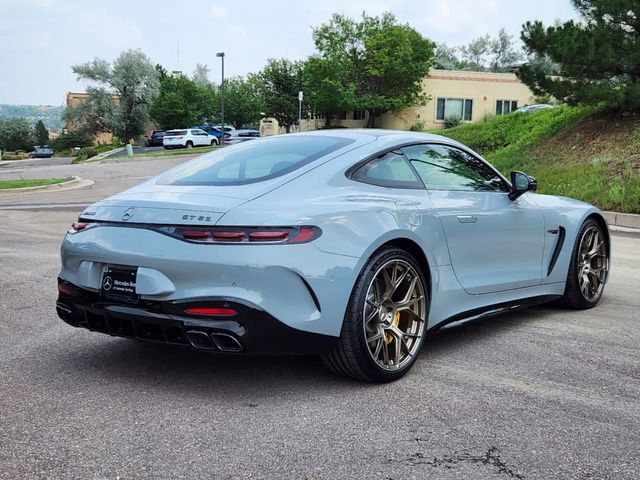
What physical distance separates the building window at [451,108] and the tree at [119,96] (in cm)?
3007

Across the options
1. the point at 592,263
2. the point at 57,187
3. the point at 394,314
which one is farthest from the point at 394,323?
the point at 57,187

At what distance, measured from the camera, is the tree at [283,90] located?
62469mm

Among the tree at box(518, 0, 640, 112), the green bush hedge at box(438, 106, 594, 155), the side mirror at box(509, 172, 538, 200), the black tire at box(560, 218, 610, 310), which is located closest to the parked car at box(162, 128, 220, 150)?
the green bush hedge at box(438, 106, 594, 155)

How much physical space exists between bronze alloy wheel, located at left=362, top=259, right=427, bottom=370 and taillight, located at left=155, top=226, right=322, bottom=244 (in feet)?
1.69

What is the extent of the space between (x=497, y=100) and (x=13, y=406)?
56.5 meters

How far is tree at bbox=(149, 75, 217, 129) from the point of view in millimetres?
67250

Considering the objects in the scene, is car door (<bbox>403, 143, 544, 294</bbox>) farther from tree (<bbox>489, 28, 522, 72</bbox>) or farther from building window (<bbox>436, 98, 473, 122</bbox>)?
tree (<bbox>489, 28, 522, 72</bbox>)

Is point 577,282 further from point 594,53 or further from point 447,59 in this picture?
point 447,59

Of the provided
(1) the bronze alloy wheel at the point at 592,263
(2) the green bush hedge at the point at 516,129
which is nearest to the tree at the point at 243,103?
(2) the green bush hedge at the point at 516,129

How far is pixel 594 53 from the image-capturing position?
1633 cm

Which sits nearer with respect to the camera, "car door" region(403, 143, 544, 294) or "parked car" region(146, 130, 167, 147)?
"car door" region(403, 143, 544, 294)

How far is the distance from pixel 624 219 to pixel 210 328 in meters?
11.4

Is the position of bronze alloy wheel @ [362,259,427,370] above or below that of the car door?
below

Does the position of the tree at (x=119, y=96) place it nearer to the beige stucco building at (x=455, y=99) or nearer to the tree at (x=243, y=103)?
the tree at (x=243, y=103)
